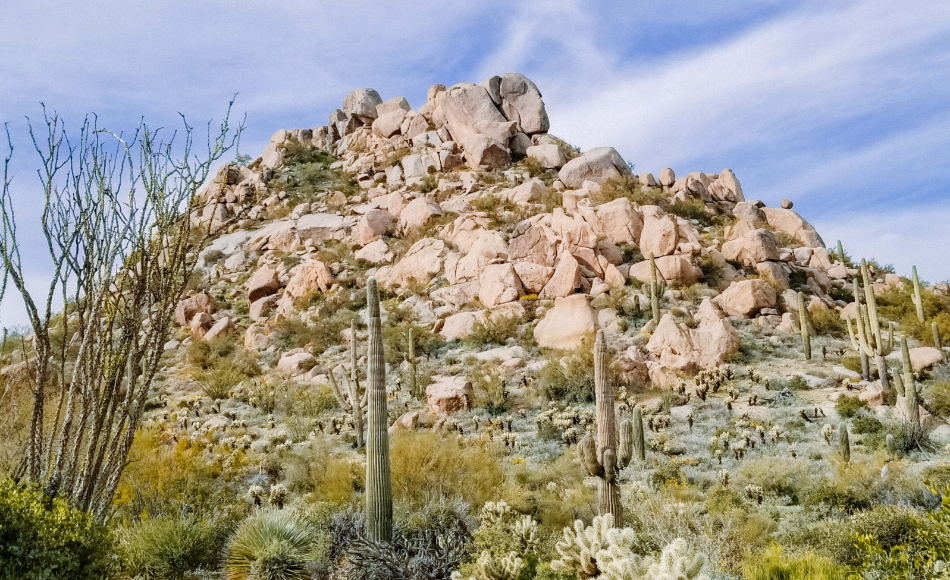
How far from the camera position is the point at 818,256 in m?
20.7

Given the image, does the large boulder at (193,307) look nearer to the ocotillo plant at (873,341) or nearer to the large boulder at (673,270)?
the large boulder at (673,270)

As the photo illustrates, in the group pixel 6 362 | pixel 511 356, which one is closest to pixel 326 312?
pixel 511 356

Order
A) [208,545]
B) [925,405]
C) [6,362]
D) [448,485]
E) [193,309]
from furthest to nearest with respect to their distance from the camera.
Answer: [193,309], [6,362], [925,405], [448,485], [208,545]

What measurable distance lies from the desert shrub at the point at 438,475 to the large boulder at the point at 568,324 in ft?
23.2

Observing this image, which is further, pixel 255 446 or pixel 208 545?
pixel 255 446

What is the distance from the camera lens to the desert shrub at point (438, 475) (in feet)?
26.1

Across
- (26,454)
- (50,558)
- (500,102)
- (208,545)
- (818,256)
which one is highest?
(500,102)

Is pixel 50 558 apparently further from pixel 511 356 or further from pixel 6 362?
pixel 6 362

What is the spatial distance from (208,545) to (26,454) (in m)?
2.62

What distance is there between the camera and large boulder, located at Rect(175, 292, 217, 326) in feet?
71.7

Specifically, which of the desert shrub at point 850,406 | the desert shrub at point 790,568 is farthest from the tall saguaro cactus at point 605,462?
the desert shrub at point 850,406

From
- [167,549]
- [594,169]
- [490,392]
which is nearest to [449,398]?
[490,392]

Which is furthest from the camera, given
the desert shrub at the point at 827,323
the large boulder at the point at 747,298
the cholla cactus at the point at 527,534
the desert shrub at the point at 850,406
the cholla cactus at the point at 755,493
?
the large boulder at the point at 747,298

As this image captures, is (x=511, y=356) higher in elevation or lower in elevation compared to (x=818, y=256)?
lower
